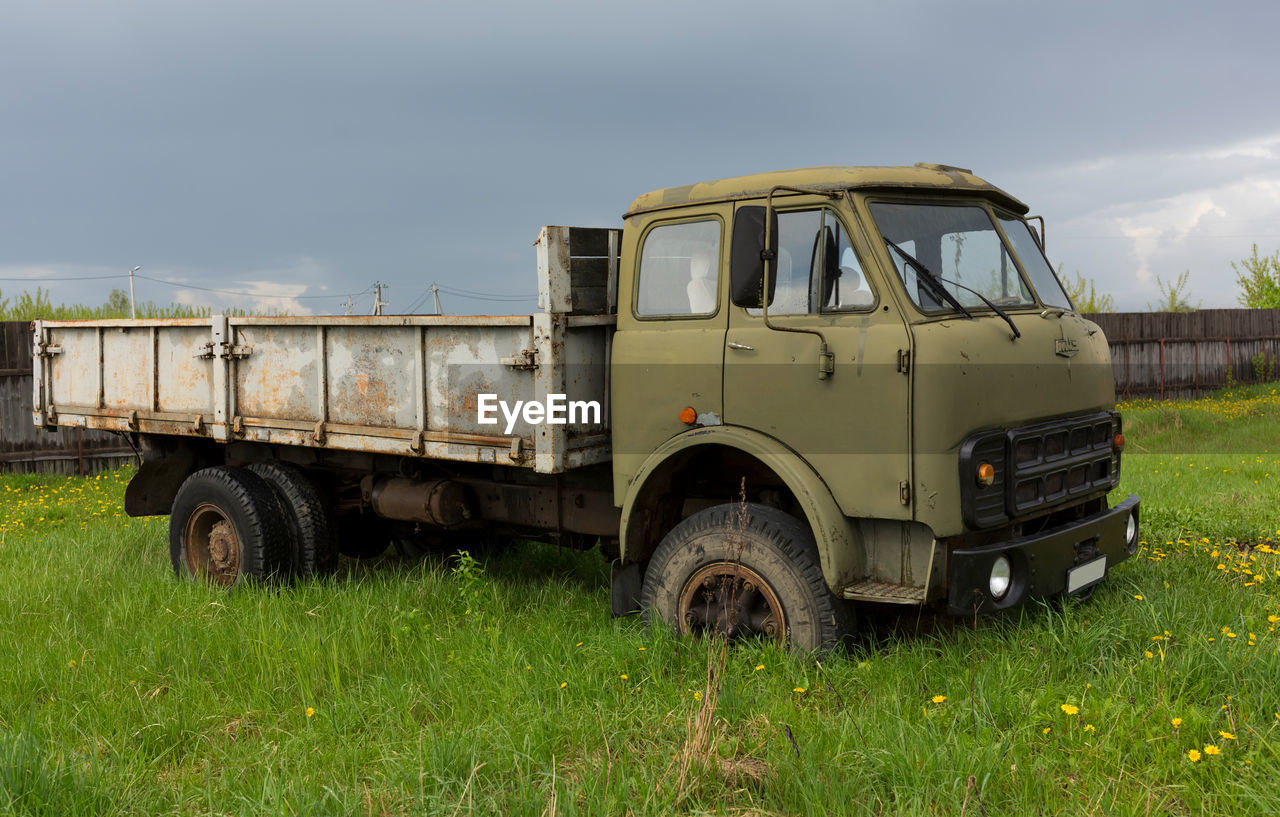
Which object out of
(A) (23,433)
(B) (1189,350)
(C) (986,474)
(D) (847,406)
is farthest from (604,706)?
(B) (1189,350)

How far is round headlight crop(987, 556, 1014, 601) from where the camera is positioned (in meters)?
4.81

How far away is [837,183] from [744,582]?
2.01 meters

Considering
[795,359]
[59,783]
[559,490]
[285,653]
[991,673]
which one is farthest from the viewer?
[559,490]

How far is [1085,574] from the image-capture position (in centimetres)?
532

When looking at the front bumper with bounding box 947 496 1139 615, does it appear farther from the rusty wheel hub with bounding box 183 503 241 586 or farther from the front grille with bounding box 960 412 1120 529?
the rusty wheel hub with bounding box 183 503 241 586

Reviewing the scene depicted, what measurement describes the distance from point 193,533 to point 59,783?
13.1 ft

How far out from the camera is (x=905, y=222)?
507cm

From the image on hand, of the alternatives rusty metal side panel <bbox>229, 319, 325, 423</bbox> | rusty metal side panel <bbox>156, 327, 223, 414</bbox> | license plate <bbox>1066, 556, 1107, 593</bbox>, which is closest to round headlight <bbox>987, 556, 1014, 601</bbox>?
license plate <bbox>1066, 556, 1107, 593</bbox>

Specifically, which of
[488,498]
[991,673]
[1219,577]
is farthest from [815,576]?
[1219,577]

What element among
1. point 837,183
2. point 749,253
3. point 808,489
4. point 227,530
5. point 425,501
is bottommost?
point 227,530

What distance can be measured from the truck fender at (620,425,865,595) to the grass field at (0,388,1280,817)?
459mm

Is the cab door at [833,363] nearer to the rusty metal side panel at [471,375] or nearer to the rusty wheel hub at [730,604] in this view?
the rusty wheel hub at [730,604]

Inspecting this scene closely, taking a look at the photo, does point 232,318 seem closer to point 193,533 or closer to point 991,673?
point 193,533

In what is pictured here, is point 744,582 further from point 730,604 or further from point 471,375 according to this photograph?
point 471,375
